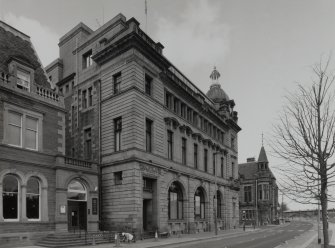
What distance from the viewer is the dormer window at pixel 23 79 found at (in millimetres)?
24781

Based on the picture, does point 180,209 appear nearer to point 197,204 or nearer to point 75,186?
point 197,204

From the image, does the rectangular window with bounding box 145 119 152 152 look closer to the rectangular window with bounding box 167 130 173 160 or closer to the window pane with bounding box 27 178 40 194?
the rectangular window with bounding box 167 130 173 160

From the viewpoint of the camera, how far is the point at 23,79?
25.1 metres

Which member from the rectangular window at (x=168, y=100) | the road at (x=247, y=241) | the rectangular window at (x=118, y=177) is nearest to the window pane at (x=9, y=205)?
the rectangular window at (x=118, y=177)

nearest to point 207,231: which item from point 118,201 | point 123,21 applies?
point 118,201

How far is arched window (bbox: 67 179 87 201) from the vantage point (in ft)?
88.4

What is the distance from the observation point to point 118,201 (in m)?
30.3

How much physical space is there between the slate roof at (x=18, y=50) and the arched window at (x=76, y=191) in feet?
25.7

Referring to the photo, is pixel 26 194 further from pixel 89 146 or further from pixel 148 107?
pixel 148 107

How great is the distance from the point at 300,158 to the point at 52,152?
1801 cm

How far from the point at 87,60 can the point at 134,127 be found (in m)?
11.2

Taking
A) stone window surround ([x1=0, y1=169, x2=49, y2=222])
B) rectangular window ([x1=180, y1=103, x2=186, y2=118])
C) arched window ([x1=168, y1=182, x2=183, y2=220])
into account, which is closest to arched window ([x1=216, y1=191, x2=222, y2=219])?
arched window ([x1=168, y1=182, x2=183, y2=220])

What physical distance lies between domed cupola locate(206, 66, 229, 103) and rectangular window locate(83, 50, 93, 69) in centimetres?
2564

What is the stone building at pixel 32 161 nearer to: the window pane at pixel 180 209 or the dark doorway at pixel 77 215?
the dark doorway at pixel 77 215
